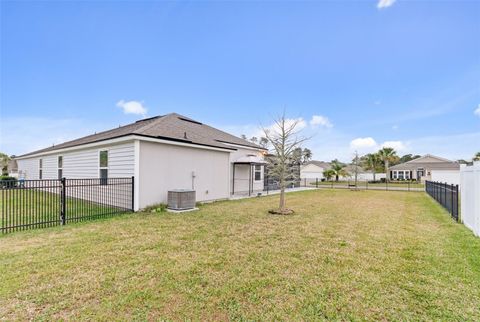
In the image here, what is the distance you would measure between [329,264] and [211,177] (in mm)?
8680

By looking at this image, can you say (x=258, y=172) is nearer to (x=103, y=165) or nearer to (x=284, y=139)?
(x=284, y=139)

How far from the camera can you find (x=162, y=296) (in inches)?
116

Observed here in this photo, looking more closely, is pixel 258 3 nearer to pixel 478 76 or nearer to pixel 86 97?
pixel 478 76

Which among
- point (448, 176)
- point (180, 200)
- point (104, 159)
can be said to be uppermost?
point (104, 159)

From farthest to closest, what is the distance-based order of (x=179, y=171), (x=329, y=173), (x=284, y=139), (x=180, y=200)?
(x=329, y=173)
(x=179, y=171)
(x=284, y=139)
(x=180, y=200)

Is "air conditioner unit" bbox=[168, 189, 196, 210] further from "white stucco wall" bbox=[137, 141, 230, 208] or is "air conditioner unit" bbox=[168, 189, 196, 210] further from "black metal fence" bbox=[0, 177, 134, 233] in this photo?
"black metal fence" bbox=[0, 177, 134, 233]

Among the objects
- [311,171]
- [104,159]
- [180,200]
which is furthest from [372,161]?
[104,159]

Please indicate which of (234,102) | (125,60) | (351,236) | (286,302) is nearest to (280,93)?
(234,102)

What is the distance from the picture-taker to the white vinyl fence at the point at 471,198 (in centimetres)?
568

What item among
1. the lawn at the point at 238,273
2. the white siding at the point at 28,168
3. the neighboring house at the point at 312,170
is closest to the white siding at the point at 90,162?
the white siding at the point at 28,168

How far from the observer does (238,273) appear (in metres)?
3.63

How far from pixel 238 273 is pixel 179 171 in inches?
291

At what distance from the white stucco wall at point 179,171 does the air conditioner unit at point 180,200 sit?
581mm

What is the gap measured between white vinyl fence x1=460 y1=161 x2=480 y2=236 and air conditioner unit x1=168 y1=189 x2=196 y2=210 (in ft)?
28.8
